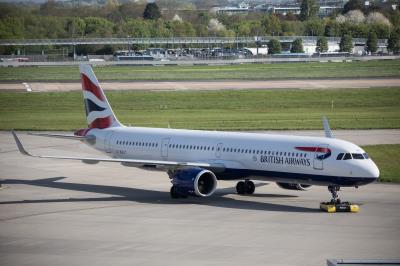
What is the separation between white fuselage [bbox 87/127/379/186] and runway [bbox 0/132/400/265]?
1.63 meters

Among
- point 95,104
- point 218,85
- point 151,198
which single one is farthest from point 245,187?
point 218,85

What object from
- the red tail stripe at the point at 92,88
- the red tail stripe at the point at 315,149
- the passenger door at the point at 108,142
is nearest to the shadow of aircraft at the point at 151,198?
the passenger door at the point at 108,142

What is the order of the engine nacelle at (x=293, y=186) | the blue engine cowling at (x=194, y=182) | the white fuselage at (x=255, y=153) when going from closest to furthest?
the white fuselage at (x=255, y=153) → the blue engine cowling at (x=194, y=182) → the engine nacelle at (x=293, y=186)

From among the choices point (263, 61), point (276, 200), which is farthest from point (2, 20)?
point (276, 200)

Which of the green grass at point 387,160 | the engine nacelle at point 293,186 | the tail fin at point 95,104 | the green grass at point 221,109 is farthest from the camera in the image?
the green grass at point 221,109

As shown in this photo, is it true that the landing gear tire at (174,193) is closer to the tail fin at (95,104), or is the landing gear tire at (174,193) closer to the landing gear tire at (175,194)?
the landing gear tire at (175,194)

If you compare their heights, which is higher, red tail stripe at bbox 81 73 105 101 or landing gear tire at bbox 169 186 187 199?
red tail stripe at bbox 81 73 105 101

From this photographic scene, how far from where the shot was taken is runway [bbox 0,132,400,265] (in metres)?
33.7

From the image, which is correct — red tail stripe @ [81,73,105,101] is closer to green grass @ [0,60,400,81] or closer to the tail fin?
the tail fin

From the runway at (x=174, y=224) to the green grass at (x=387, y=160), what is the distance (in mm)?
3002

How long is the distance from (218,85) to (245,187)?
77.0 meters

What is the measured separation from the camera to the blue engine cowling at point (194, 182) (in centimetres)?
4478

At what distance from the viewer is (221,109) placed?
322 feet

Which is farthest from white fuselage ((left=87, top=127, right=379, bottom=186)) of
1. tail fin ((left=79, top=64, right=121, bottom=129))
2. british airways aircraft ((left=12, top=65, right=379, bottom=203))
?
tail fin ((left=79, top=64, right=121, bottom=129))
